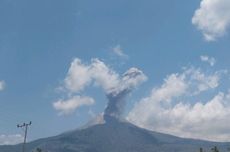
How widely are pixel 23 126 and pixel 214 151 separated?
51583 millimetres

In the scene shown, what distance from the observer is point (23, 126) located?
12662 centimetres

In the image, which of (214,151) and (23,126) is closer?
(214,151)

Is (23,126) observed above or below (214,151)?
above

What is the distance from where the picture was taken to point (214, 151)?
115 meters
